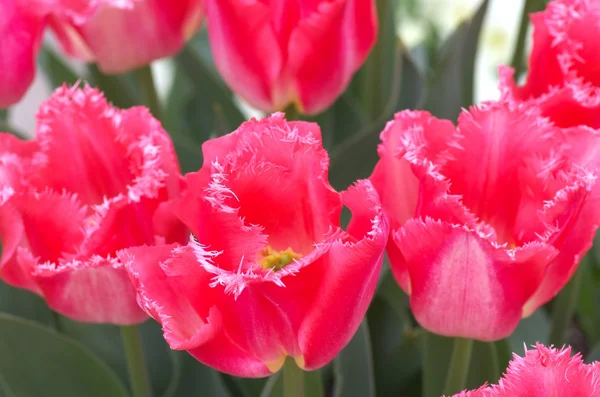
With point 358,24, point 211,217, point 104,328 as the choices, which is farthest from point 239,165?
point 104,328

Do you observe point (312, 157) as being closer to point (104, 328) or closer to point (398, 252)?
point (398, 252)

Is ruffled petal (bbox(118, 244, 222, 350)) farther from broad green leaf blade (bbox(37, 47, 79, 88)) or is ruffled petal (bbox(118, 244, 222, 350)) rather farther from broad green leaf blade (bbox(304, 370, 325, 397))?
broad green leaf blade (bbox(37, 47, 79, 88))

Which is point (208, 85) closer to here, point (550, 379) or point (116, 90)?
point (116, 90)

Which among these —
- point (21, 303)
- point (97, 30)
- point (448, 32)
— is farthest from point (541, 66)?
point (448, 32)

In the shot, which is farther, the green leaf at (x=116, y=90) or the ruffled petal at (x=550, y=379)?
the green leaf at (x=116, y=90)

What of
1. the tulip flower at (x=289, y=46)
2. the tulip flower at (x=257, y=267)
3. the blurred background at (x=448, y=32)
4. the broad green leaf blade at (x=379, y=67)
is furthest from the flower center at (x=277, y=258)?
the blurred background at (x=448, y=32)

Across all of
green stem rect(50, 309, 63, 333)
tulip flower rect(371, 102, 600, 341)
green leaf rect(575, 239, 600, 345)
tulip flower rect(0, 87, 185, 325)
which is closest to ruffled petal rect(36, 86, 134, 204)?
tulip flower rect(0, 87, 185, 325)

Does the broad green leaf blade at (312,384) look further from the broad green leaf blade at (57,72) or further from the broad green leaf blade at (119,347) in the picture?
the broad green leaf blade at (57,72)
